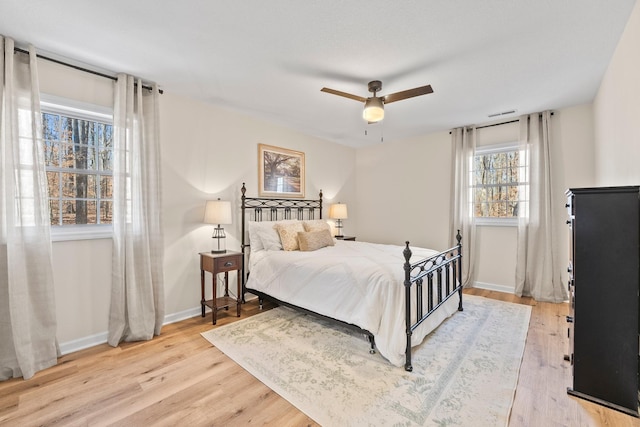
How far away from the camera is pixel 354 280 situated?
2.62m

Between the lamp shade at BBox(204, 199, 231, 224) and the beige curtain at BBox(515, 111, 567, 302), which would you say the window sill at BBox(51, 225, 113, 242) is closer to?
the lamp shade at BBox(204, 199, 231, 224)

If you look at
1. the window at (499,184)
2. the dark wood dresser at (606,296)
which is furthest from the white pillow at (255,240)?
the window at (499,184)

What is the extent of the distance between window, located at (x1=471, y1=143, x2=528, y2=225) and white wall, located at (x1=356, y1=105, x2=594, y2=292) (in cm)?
17

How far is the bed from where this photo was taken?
238 cm

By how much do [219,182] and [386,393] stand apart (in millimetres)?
3130

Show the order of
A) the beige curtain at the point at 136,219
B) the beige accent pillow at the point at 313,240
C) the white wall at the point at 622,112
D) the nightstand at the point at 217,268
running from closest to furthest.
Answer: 1. the white wall at the point at 622,112
2. the beige curtain at the point at 136,219
3. the nightstand at the point at 217,268
4. the beige accent pillow at the point at 313,240

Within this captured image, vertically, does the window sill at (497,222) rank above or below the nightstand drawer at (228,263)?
above

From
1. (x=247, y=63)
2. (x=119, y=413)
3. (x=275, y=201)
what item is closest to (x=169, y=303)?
(x=119, y=413)

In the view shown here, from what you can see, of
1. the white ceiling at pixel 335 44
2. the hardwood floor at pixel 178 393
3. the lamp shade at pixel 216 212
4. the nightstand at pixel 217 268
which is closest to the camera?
the hardwood floor at pixel 178 393

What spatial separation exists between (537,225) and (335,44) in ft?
12.5

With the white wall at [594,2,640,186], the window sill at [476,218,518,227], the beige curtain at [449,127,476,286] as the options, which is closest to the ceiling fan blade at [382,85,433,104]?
the white wall at [594,2,640,186]

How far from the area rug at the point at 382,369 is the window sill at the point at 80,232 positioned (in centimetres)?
149

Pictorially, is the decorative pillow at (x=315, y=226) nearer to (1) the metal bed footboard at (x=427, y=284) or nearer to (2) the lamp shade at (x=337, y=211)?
(2) the lamp shade at (x=337, y=211)

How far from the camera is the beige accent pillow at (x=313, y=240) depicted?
378 cm
